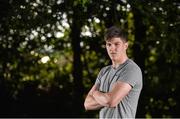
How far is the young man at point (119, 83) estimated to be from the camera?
11.6 feet

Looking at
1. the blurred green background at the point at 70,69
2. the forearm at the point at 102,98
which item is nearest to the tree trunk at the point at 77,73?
the blurred green background at the point at 70,69

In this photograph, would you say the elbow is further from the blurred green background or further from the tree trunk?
the tree trunk

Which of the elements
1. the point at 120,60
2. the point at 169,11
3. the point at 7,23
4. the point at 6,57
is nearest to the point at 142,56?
the point at 6,57

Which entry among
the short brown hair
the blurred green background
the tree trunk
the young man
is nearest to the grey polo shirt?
the young man

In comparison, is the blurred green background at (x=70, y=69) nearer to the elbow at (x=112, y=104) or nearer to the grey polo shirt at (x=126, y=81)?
the grey polo shirt at (x=126, y=81)

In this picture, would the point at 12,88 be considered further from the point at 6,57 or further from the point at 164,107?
the point at 164,107

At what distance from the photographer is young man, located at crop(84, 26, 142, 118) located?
3547mm

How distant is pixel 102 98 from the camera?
3680mm

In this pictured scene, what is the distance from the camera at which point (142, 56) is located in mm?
12336

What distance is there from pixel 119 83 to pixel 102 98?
22 cm

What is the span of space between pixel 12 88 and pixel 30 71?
715mm

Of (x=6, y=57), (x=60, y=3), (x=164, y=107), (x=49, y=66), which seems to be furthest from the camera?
(x=49, y=66)

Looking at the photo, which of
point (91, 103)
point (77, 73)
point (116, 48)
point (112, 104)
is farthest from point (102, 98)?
point (77, 73)

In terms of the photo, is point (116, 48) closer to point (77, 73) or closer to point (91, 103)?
point (91, 103)
